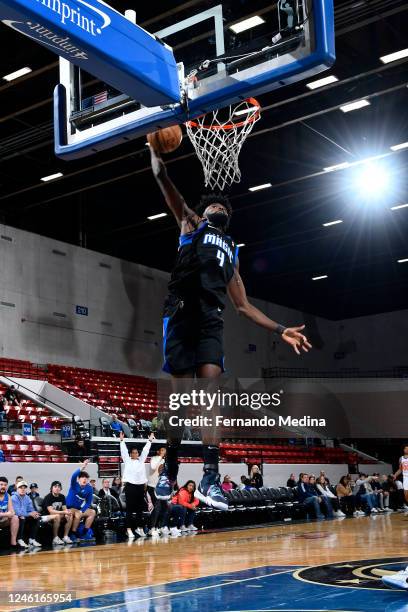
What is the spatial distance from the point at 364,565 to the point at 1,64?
11.4 meters

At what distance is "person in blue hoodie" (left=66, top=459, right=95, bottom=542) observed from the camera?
42.7ft

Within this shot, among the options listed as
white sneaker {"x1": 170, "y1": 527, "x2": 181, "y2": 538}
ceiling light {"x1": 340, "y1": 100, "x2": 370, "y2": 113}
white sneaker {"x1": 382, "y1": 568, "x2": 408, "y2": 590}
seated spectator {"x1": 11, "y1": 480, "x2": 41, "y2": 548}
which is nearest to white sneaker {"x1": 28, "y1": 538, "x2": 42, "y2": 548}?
seated spectator {"x1": 11, "y1": 480, "x2": 41, "y2": 548}

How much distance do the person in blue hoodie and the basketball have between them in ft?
31.2

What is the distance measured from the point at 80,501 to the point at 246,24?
34.0 ft

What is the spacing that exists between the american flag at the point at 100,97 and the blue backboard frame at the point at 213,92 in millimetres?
181

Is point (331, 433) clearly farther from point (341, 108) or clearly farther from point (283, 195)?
point (341, 108)

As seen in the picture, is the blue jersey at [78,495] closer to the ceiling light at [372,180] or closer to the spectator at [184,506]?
the spectator at [184,506]

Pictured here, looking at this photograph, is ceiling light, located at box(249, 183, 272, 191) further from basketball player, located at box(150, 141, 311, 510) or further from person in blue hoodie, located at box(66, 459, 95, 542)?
basketball player, located at box(150, 141, 311, 510)

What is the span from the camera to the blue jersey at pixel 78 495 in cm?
1303

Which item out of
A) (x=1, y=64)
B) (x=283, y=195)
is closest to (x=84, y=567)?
(x=1, y=64)

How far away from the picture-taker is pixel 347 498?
21.0 metres

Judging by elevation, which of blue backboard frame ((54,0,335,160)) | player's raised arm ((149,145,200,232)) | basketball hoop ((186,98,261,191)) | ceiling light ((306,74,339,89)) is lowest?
player's raised arm ((149,145,200,232))

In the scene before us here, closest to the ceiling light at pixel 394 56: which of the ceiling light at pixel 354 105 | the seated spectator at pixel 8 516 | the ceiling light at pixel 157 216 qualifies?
the ceiling light at pixel 354 105

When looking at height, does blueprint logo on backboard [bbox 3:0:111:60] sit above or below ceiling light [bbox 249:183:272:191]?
below
